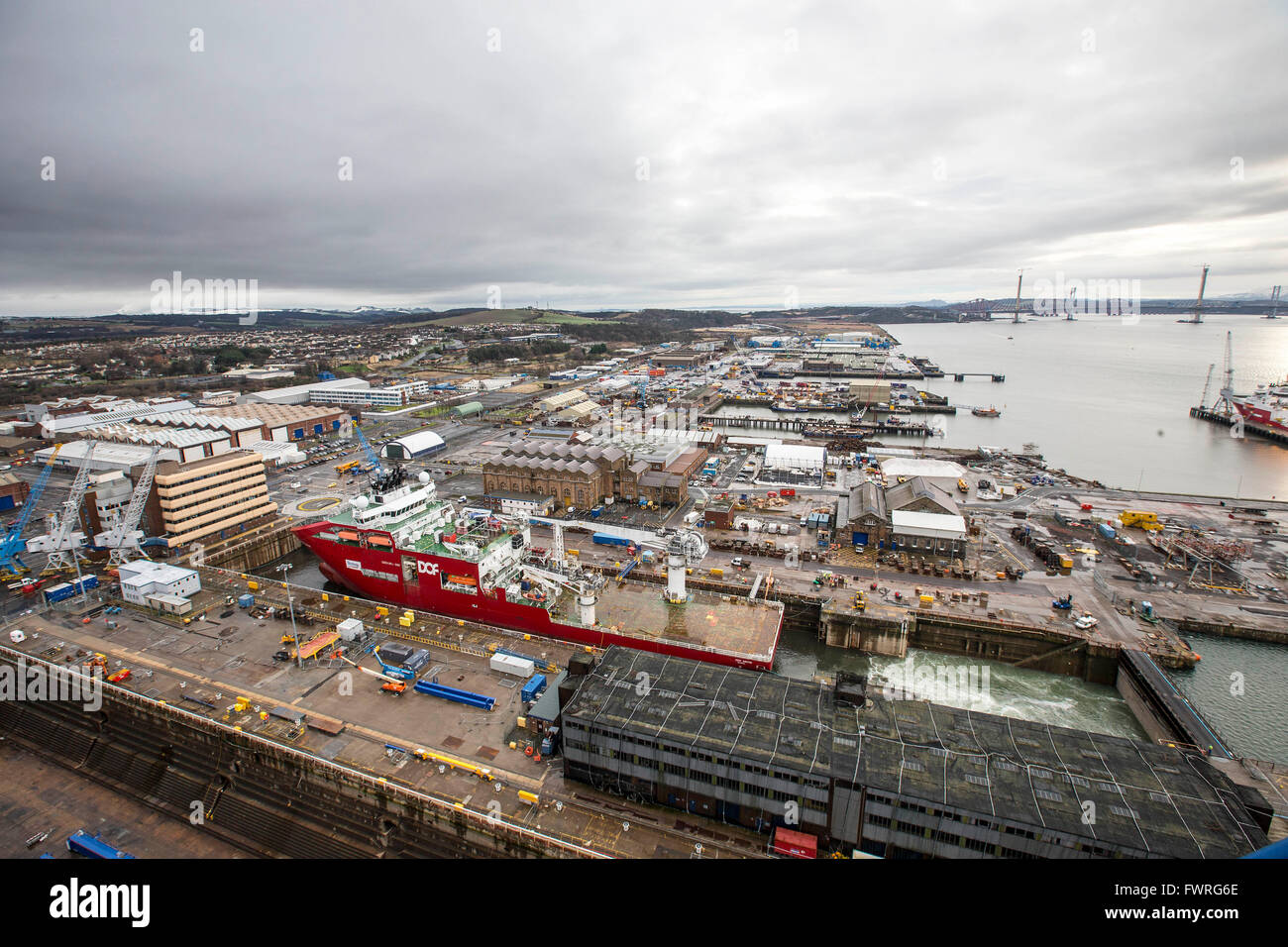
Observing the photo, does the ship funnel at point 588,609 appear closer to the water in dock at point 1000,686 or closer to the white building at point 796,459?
the water in dock at point 1000,686

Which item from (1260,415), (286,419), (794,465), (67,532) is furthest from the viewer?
(1260,415)

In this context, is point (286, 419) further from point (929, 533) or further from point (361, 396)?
point (929, 533)

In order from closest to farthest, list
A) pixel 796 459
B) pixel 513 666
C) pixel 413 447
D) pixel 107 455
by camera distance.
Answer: pixel 513 666, pixel 107 455, pixel 796 459, pixel 413 447

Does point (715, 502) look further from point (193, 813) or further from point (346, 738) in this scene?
point (193, 813)

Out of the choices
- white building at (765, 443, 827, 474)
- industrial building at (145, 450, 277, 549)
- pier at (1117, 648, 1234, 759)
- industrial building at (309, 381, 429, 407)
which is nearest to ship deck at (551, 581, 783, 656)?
pier at (1117, 648, 1234, 759)

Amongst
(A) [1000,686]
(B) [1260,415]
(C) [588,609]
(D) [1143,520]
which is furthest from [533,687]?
(B) [1260,415]

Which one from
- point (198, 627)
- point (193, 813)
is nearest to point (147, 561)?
point (198, 627)

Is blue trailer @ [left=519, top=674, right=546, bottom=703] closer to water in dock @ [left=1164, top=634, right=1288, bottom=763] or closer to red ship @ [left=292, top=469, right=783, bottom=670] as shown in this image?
red ship @ [left=292, top=469, right=783, bottom=670]
